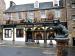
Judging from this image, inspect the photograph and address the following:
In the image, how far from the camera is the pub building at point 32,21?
176 feet

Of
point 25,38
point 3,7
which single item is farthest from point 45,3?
point 3,7

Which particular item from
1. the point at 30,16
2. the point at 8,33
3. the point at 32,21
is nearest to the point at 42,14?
the point at 32,21

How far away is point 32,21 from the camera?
55.4 m

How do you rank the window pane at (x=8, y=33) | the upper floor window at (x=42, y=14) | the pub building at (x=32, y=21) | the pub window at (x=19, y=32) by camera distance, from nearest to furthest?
the pub building at (x=32, y=21) < the upper floor window at (x=42, y=14) < the pub window at (x=19, y=32) < the window pane at (x=8, y=33)

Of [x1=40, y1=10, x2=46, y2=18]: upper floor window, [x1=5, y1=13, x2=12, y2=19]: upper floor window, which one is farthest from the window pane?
[x1=40, y1=10, x2=46, y2=18]: upper floor window

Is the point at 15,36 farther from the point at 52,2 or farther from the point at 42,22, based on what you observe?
the point at 52,2

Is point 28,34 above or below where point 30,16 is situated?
below

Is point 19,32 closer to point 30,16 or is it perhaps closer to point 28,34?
point 28,34

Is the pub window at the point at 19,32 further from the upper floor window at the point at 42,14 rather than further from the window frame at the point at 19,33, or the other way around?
the upper floor window at the point at 42,14

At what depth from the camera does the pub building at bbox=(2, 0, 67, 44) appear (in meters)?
53.6

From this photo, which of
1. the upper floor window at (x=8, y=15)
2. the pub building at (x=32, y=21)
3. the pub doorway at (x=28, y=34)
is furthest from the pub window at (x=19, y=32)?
the upper floor window at (x=8, y=15)

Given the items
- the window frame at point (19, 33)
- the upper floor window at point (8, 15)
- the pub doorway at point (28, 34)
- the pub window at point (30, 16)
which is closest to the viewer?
the pub doorway at point (28, 34)

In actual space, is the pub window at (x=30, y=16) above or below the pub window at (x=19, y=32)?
above

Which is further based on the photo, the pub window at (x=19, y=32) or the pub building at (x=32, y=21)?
the pub window at (x=19, y=32)
